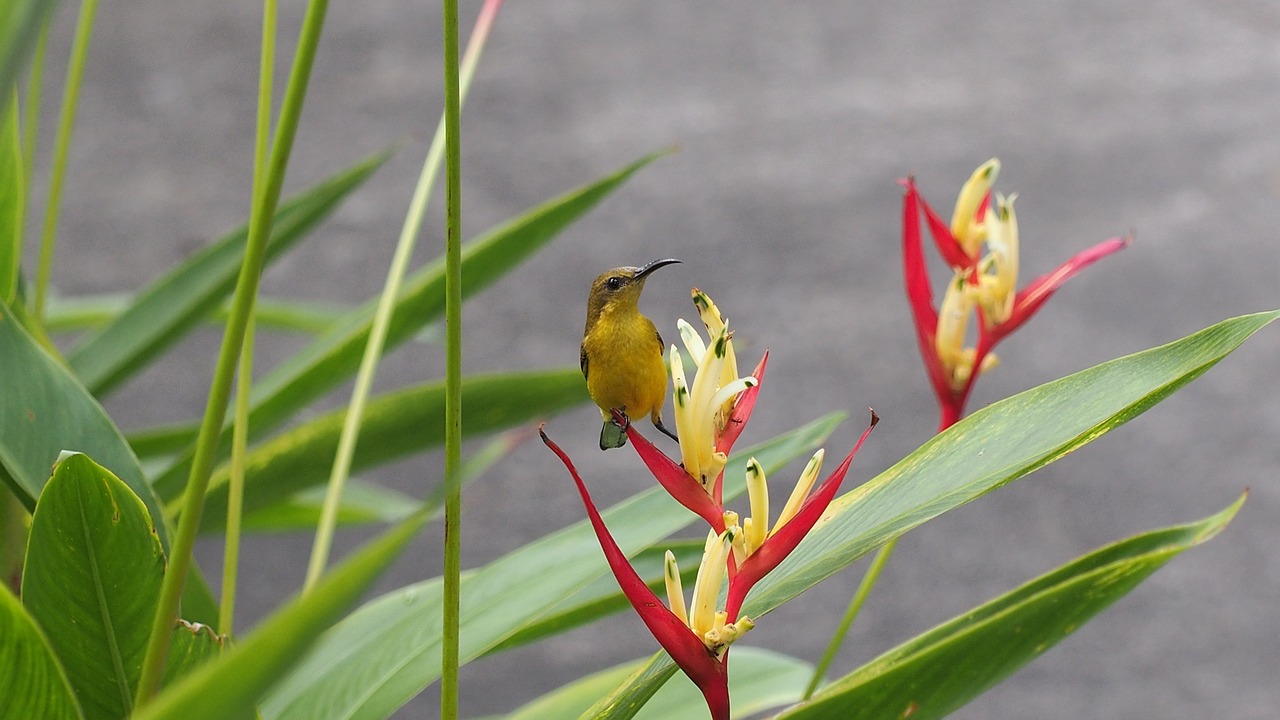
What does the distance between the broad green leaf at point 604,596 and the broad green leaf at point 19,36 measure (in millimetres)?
320

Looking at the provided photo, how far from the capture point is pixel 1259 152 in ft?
7.88

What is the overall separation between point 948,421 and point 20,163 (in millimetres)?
376

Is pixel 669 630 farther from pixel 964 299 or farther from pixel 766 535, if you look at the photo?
pixel 964 299

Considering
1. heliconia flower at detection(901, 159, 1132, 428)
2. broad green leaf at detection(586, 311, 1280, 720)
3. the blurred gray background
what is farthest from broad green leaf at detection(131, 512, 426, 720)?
the blurred gray background

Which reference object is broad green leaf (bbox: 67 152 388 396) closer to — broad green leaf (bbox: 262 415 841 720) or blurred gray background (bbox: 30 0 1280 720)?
broad green leaf (bbox: 262 415 841 720)

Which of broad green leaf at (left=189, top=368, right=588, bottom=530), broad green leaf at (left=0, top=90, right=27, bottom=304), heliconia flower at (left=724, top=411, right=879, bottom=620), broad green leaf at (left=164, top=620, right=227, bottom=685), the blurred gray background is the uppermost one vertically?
broad green leaf at (left=0, top=90, right=27, bottom=304)

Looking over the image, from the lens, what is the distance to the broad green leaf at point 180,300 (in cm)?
60

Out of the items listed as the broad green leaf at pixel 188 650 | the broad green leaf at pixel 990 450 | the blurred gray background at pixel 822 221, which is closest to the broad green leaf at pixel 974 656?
the broad green leaf at pixel 990 450

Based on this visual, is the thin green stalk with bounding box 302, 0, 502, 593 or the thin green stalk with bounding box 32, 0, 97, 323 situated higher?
the thin green stalk with bounding box 32, 0, 97, 323

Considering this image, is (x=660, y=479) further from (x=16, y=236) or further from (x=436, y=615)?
(x=16, y=236)

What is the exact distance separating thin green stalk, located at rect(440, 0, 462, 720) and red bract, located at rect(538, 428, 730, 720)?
2 cm

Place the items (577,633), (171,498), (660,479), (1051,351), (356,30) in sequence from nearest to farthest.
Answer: (660,479), (171,498), (577,633), (1051,351), (356,30)

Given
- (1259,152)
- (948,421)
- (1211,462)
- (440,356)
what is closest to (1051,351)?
(1211,462)

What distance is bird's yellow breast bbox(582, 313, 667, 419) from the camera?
0.33 metres
